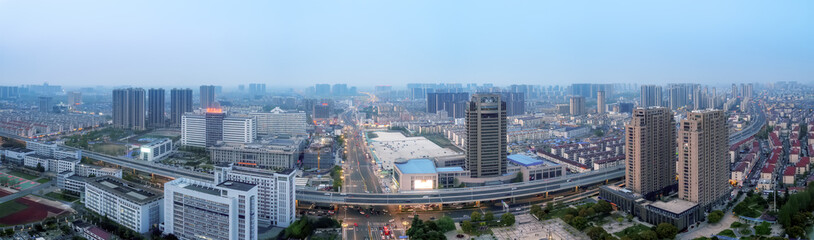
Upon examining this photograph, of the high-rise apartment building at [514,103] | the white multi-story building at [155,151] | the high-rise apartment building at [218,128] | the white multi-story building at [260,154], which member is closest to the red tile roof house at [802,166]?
the white multi-story building at [260,154]

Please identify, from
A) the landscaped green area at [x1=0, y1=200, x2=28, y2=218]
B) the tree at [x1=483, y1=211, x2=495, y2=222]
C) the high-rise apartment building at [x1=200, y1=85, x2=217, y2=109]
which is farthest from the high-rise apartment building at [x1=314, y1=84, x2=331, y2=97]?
the tree at [x1=483, y1=211, x2=495, y2=222]

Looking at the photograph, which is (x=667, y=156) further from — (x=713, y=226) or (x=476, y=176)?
(x=476, y=176)

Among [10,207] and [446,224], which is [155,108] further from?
[446,224]

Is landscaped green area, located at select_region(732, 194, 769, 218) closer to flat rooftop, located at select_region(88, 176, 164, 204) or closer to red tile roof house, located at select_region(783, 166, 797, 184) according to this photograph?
red tile roof house, located at select_region(783, 166, 797, 184)

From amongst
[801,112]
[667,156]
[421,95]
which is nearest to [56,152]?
[667,156]

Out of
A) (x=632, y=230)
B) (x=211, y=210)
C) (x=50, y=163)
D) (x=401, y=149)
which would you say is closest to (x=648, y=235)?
(x=632, y=230)

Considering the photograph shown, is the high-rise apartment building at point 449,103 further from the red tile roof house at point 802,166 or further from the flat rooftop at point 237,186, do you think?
the flat rooftop at point 237,186
